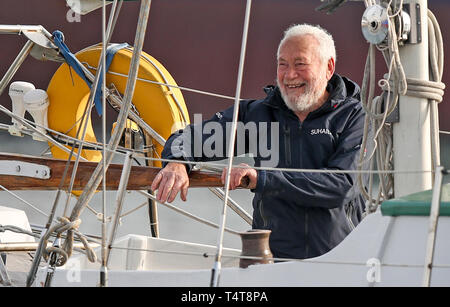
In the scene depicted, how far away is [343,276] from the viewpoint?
1666mm

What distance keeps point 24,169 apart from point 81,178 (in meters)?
0.24

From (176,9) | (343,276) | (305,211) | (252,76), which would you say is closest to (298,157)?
(305,211)

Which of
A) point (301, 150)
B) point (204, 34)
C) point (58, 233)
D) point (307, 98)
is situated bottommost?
point (58, 233)

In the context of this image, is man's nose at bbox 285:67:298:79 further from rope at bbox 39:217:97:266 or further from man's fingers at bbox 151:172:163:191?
rope at bbox 39:217:97:266

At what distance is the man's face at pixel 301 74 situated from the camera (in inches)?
94.7

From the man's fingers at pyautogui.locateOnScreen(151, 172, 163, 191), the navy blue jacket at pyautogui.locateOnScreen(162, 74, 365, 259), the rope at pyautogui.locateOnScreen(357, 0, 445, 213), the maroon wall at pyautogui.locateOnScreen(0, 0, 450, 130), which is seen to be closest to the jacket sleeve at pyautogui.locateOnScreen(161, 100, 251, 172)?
the navy blue jacket at pyautogui.locateOnScreen(162, 74, 365, 259)

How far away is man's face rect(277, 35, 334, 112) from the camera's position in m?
2.40

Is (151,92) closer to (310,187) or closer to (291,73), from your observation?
(291,73)

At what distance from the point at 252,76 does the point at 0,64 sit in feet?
7.14

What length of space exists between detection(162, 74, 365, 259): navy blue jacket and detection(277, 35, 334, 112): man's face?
4 centimetres

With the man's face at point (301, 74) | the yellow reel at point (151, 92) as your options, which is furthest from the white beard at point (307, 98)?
the yellow reel at point (151, 92)

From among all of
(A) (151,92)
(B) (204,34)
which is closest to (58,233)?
(A) (151,92)

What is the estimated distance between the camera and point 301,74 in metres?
2.42

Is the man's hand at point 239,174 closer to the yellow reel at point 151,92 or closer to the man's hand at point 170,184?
the man's hand at point 170,184
